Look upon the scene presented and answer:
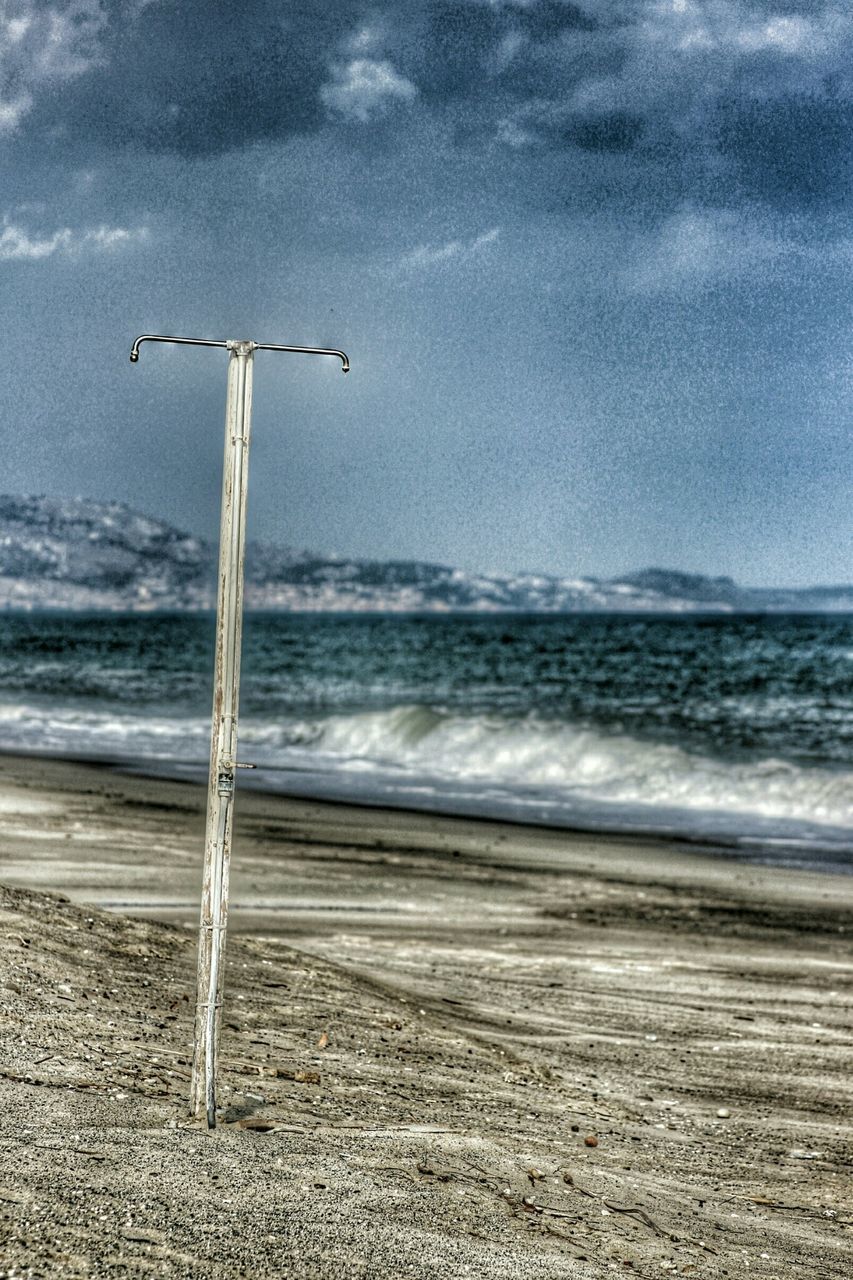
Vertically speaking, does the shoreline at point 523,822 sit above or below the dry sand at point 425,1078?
below

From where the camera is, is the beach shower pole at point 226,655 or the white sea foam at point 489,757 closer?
the beach shower pole at point 226,655

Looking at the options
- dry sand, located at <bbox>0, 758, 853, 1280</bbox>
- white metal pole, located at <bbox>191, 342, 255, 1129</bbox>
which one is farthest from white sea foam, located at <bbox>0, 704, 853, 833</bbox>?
white metal pole, located at <bbox>191, 342, 255, 1129</bbox>

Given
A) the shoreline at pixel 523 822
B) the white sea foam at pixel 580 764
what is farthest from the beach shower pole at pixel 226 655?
the white sea foam at pixel 580 764

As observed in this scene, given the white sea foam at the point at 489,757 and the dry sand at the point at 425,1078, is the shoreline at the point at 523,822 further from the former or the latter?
the white sea foam at the point at 489,757

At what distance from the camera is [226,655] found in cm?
445

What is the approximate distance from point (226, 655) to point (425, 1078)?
2661 mm

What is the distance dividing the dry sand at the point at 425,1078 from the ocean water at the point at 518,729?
207 inches

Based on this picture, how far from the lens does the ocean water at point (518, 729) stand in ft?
63.2

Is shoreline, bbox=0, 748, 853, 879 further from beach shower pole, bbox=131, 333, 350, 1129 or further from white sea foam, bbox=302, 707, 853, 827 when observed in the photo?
beach shower pole, bbox=131, 333, 350, 1129

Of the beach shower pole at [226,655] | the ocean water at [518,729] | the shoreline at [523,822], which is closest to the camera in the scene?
the beach shower pole at [226,655]

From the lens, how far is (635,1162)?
5477mm

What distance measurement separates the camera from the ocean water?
19250mm

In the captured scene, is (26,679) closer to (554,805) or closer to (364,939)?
(554,805)

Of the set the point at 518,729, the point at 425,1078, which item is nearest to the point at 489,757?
the point at 518,729
